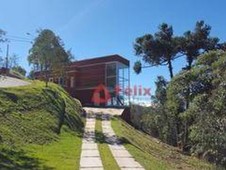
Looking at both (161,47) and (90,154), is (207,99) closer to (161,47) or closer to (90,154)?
(90,154)

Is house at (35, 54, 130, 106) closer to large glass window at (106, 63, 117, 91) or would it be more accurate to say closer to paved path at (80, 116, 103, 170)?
large glass window at (106, 63, 117, 91)

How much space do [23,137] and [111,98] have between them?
102 ft

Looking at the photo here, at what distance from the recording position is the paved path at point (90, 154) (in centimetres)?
→ 1522

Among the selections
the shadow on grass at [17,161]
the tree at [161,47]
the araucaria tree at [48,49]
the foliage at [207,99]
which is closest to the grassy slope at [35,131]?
the shadow on grass at [17,161]

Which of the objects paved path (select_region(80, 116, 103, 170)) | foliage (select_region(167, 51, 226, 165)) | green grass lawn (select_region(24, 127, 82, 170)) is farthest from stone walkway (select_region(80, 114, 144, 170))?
foliage (select_region(167, 51, 226, 165))

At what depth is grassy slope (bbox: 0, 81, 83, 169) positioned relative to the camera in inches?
595

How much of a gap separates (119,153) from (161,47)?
22.8 meters

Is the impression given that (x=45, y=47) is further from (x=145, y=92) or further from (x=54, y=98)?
(x=145, y=92)

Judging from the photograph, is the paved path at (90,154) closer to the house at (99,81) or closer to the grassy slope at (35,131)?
the grassy slope at (35,131)

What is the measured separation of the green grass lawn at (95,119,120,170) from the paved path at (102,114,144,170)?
201 mm

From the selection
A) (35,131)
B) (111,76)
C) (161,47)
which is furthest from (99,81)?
(35,131)

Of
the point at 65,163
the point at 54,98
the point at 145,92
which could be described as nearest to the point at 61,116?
the point at 54,98

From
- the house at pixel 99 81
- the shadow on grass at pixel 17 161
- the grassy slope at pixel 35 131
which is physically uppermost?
the house at pixel 99 81

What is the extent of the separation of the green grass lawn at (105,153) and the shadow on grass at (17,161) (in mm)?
2284
